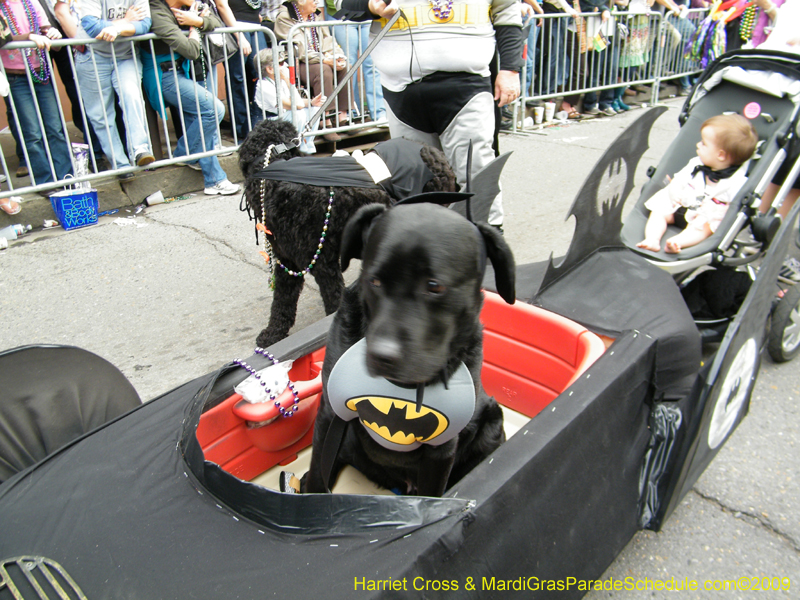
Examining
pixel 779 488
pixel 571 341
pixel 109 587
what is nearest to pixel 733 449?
pixel 779 488

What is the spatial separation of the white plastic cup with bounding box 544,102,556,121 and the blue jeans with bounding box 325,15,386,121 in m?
2.94

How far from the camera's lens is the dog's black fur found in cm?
127

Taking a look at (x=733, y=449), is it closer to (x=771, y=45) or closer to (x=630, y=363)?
(x=630, y=363)

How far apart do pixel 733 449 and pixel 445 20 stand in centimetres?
243

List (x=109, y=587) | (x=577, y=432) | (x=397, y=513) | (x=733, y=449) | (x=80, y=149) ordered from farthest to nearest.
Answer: (x=80, y=149) → (x=733, y=449) → (x=577, y=432) → (x=397, y=513) → (x=109, y=587)

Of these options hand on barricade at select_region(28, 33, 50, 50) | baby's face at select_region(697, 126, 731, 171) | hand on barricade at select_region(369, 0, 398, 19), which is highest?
hand on barricade at select_region(369, 0, 398, 19)

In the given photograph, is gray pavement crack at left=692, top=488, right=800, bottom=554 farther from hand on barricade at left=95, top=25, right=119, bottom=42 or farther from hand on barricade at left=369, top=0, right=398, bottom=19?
hand on barricade at left=95, top=25, right=119, bottom=42

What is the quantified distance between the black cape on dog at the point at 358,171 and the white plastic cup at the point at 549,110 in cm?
640

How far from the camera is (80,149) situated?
4910 mm

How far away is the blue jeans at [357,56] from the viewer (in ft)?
20.5

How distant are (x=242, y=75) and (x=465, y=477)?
5.51m

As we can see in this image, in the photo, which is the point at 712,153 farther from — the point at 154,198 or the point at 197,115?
the point at 154,198

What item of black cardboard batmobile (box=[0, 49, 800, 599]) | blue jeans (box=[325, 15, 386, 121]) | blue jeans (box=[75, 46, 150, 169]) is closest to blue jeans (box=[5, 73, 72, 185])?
blue jeans (box=[75, 46, 150, 169])

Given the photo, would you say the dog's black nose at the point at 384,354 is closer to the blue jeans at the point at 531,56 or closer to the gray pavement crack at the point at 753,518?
the gray pavement crack at the point at 753,518
